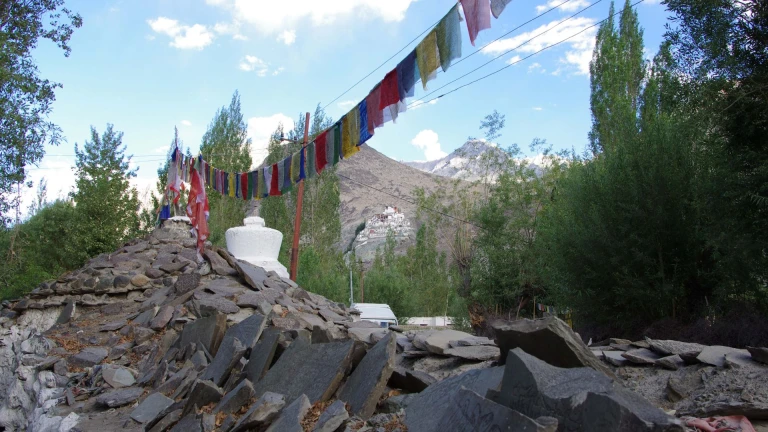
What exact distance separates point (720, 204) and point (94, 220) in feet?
69.0

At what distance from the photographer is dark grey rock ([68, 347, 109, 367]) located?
335 inches

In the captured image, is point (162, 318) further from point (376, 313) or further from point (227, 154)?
point (227, 154)

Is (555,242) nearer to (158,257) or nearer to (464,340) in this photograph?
(464,340)

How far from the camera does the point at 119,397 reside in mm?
6934

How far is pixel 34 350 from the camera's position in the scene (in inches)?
372

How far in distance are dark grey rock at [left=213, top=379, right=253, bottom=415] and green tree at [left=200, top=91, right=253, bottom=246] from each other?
23.0m

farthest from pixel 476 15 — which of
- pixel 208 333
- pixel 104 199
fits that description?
pixel 104 199

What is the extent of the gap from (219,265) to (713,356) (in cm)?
854

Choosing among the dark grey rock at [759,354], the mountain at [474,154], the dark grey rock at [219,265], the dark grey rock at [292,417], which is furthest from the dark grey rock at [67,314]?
the mountain at [474,154]

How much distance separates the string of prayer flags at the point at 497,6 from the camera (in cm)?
601

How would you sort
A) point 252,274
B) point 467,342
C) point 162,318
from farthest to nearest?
point 252,274, point 162,318, point 467,342

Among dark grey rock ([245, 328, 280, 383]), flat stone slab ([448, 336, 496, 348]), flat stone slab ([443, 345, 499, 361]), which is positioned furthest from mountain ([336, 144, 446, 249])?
flat stone slab ([443, 345, 499, 361])

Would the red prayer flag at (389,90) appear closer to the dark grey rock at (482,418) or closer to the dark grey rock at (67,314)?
the dark grey rock at (482,418)

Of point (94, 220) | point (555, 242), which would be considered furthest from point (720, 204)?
point (94, 220)
